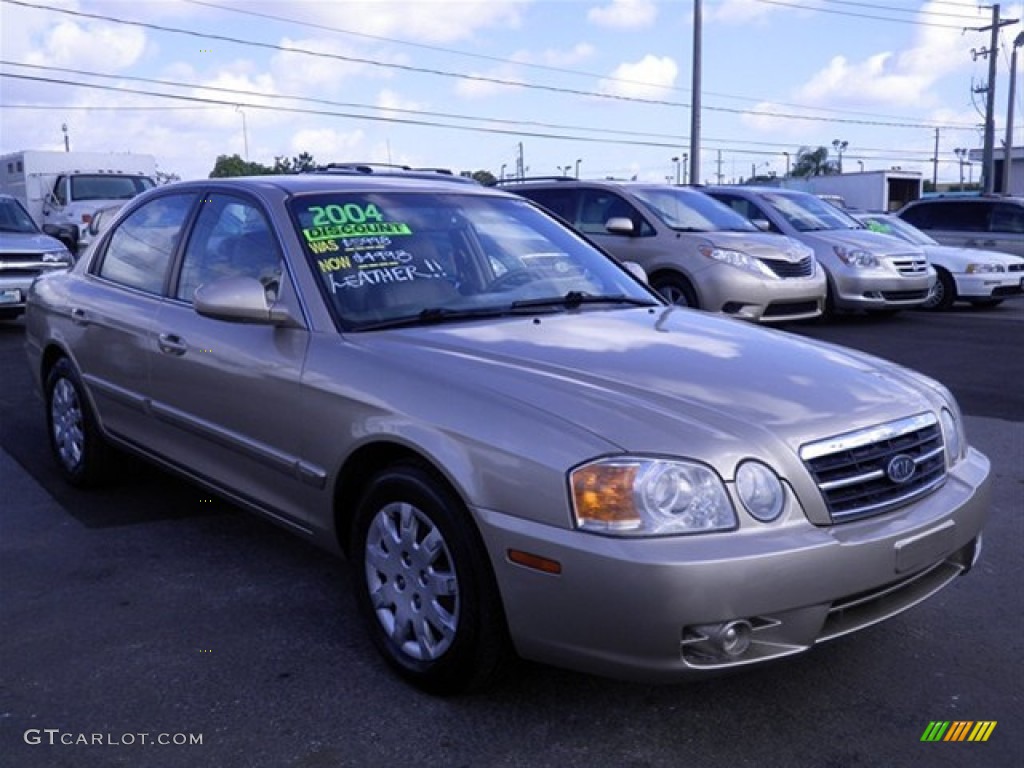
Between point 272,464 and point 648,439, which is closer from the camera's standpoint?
point 648,439

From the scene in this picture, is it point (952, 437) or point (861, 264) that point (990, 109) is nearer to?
point (861, 264)

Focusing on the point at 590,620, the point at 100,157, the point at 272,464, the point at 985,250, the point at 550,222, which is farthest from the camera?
the point at 100,157

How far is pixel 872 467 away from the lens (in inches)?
119

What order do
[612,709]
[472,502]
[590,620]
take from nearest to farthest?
1. [590,620]
2. [472,502]
3. [612,709]

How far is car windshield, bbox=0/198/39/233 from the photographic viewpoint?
13.1 meters

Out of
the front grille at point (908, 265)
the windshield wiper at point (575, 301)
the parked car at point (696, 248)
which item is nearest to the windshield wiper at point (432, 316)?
the windshield wiper at point (575, 301)

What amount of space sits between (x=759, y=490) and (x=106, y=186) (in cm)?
1990

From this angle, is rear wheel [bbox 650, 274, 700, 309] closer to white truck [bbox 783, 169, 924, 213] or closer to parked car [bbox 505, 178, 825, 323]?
parked car [bbox 505, 178, 825, 323]

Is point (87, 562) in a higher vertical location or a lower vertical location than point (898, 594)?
lower

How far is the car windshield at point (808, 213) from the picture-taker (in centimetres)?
1354

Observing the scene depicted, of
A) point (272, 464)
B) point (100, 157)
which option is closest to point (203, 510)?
point (272, 464)

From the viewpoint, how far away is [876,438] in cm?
307

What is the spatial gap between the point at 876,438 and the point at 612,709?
1119mm

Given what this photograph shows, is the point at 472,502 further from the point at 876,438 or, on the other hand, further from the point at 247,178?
the point at 247,178
